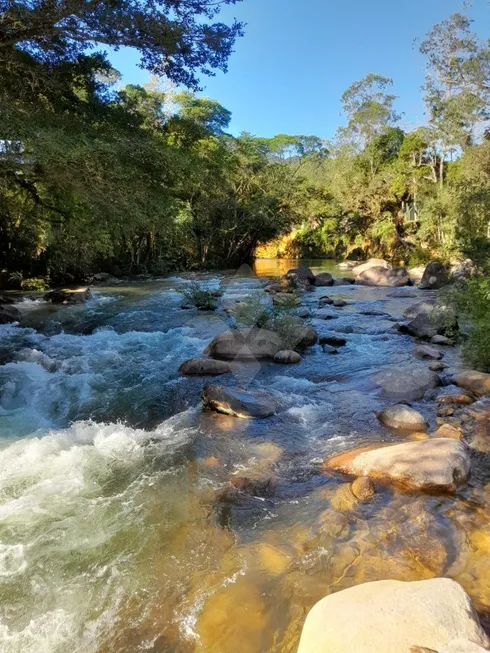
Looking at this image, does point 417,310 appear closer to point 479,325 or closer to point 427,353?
point 427,353

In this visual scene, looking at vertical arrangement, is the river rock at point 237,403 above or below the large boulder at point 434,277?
below

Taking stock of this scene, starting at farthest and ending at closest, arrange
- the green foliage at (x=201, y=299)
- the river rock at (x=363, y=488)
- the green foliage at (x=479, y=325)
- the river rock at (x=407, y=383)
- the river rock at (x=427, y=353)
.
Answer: the green foliage at (x=201, y=299)
the river rock at (x=427, y=353)
the green foliage at (x=479, y=325)
the river rock at (x=407, y=383)
the river rock at (x=363, y=488)

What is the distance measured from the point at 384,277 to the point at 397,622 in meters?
18.8

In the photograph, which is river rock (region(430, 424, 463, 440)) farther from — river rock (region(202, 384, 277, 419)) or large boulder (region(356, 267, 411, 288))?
large boulder (region(356, 267, 411, 288))

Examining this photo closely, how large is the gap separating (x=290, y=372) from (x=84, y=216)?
302 inches

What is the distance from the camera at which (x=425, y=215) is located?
24297mm

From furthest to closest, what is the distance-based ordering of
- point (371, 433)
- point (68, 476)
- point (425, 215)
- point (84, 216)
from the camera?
point (425, 215) → point (84, 216) → point (371, 433) → point (68, 476)

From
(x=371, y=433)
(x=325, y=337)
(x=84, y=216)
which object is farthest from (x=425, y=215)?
(x=371, y=433)

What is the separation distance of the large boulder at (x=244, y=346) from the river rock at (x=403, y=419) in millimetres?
3299

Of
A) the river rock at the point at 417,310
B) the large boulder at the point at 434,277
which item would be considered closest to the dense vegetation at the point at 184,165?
the large boulder at the point at 434,277

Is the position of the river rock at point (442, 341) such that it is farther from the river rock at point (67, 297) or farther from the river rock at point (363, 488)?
the river rock at point (67, 297)

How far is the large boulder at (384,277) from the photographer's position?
19.2m

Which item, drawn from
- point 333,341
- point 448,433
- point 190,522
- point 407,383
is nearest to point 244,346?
point 333,341

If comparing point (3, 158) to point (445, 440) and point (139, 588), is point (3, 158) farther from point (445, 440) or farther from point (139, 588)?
point (445, 440)
